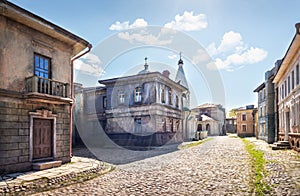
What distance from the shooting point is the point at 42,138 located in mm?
9664

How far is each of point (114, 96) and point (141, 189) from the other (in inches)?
657

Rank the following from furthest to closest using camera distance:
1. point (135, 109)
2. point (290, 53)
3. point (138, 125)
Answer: point (135, 109) → point (138, 125) → point (290, 53)

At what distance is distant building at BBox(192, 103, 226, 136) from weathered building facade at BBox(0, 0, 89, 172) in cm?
3886

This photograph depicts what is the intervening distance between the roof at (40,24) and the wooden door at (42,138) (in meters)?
3.71

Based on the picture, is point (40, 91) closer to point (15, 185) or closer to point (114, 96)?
point (15, 185)

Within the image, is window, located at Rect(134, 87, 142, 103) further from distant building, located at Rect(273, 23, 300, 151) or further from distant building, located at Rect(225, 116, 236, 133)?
distant building, located at Rect(225, 116, 236, 133)

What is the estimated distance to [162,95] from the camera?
860 inches

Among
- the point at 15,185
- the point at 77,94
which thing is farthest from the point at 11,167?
the point at 77,94

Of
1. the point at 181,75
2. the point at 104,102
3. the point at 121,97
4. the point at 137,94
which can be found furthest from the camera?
the point at 181,75

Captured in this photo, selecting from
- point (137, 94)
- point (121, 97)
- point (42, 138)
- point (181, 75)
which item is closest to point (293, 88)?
point (137, 94)

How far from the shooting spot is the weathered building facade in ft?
26.8

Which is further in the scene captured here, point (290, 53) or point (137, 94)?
point (137, 94)

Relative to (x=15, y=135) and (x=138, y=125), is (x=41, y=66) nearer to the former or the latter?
(x=15, y=135)

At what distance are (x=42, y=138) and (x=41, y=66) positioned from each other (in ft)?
9.86
